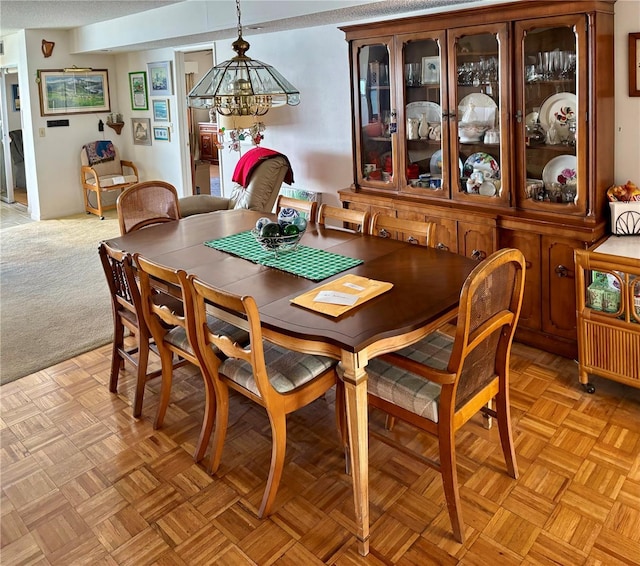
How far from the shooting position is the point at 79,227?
6898 mm

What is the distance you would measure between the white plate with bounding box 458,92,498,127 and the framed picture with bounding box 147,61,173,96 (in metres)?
4.40

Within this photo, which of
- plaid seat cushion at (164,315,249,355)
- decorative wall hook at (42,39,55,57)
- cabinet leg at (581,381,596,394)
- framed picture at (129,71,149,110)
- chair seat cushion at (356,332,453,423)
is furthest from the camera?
framed picture at (129,71,149,110)

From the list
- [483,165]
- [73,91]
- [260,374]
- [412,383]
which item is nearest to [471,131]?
[483,165]

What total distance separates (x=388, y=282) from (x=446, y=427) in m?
0.63

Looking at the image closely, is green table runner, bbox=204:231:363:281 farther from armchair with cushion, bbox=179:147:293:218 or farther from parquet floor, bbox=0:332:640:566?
armchair with cushion, bbox=179:147:293:218

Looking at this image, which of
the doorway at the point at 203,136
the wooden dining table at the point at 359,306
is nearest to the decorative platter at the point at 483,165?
the wooden dining table at the point at 359,306

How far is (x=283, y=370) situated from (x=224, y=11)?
335 cm

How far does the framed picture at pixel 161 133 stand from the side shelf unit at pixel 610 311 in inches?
216

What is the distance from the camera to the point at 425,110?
3.66 meters

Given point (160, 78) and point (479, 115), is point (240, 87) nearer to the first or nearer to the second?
point (479, 115)

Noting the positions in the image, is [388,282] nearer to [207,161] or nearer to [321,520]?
[321,520]

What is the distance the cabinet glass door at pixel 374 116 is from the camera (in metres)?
3.77

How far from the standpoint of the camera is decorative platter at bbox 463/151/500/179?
3.39 metres

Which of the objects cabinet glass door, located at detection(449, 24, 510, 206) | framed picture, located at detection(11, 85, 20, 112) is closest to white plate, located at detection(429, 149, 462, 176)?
cabinet glass door, located at detection(449, 24, 510, 206)
